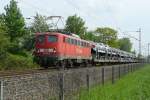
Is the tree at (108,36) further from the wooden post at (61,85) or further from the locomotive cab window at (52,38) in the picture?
the wooden post at (61,85)

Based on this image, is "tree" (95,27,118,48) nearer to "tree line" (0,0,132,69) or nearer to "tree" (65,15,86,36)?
"tree" (65,15,86,36)

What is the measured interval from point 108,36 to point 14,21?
224 feet

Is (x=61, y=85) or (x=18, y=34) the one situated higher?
(x=18, y=34)

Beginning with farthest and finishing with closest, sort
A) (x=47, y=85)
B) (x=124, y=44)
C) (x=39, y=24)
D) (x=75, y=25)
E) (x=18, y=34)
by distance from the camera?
(x=124, y=44) → (x=75, y=25) → (x=39, y=24) → (x=18, y=34) → (x=47, y=85)

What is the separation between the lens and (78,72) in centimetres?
1382

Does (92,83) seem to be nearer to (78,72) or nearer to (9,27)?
(78,72)

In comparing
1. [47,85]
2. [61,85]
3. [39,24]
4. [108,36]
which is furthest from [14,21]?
[108,36]

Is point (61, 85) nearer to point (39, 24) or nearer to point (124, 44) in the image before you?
point (39, 24)

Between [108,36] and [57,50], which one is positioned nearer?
[57,50]

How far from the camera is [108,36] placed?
130250mm

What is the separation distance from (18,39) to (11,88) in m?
56.9

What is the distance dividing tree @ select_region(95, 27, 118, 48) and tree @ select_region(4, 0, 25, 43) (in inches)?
2605

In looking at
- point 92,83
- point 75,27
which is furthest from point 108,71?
point 75,27

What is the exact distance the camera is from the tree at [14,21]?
64312mm
